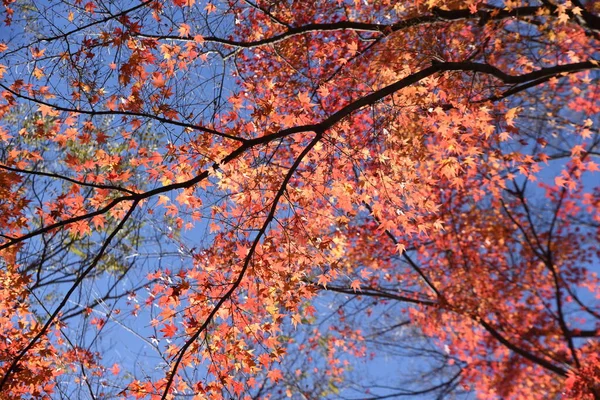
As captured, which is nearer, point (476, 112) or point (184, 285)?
point (184, 285)

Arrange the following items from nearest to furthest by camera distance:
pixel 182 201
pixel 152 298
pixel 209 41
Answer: pixel 182 201 → pixel 152 298 → pixel 209 41

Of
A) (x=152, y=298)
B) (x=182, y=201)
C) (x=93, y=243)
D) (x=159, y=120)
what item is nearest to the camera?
(x=159, y=120)

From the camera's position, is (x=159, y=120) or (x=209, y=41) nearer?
(x=159, y=120)

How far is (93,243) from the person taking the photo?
9391mm

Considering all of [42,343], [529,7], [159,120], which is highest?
[529,7]

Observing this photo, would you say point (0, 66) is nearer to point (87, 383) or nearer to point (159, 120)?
point (159, 120)

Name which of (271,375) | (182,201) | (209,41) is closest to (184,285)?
(182,201)

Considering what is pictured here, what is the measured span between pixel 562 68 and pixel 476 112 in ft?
4.00

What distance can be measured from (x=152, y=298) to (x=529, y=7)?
6659 mm

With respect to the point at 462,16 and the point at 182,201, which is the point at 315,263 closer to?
the point at 182,201

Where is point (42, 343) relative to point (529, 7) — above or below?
below

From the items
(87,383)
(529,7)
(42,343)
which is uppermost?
(529,7)

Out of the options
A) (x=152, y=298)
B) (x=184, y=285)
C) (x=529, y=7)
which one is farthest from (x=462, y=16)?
(x=152, y=298)

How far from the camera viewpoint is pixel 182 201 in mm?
6258
